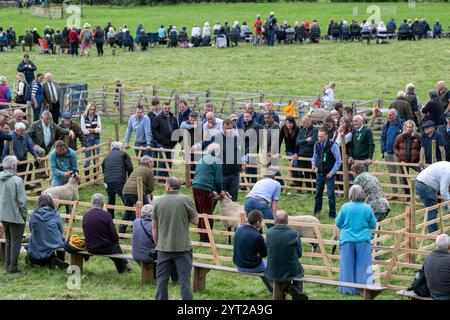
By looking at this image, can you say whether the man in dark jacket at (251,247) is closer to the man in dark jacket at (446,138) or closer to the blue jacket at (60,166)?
the blue jacket at (60,166)

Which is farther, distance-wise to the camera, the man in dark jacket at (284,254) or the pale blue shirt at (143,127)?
the pale blue shirt at (143,127)

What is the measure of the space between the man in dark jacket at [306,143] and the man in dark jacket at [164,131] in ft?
9.44

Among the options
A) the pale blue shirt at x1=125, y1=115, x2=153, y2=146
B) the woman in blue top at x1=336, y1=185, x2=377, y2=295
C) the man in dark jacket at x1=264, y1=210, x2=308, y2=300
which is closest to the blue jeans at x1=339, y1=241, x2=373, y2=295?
the woman in blue top at x1=336, y1=185, x2=377, y2=295

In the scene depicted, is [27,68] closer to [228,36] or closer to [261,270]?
[228,36]

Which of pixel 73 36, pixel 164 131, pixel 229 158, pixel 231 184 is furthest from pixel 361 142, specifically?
pixel 73 36

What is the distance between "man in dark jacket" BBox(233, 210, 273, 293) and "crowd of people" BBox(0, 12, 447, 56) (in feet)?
111

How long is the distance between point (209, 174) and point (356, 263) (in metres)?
3.66

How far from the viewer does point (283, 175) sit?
22125mm

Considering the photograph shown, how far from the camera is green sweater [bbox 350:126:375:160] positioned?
784 inches

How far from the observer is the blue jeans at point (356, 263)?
46.1ft

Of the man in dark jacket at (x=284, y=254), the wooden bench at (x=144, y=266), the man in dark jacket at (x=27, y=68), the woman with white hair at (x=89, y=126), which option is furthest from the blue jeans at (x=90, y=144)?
the man in dark jacket at (x=27, y=68)

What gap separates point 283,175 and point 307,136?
1.92 metres

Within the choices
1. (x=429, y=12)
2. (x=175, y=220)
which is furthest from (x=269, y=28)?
(x=175, y=220)
